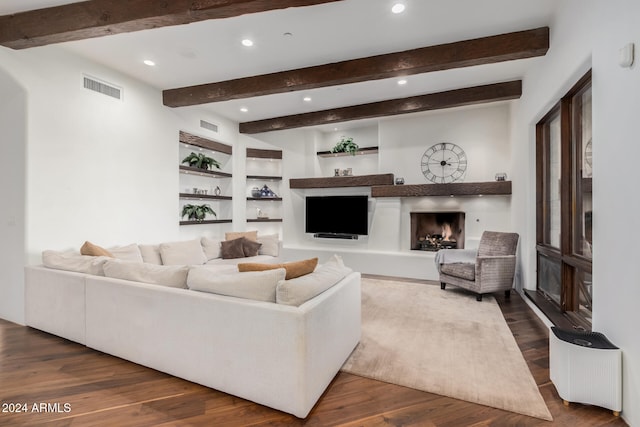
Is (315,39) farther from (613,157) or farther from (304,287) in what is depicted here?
(613,157)

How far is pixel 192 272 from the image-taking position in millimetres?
2332

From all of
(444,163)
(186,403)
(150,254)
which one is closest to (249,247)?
(150,254)

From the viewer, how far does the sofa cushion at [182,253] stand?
4.38m

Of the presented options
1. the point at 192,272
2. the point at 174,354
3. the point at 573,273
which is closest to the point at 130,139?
the point at 192,272

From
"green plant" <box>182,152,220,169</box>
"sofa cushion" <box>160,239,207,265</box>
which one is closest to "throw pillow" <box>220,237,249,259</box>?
"sofa cushion" <box>160,239,207,265</box>

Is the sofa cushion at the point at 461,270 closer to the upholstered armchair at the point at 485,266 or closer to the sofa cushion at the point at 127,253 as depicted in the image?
the upholstered armchair at the point at 485,266

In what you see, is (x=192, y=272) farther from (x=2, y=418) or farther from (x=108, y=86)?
(x=108, y=86)

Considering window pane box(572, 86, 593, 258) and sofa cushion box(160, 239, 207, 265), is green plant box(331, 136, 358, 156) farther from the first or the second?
window pane box(572, 86, 593, 258)

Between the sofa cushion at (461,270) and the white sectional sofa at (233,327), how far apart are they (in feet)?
7.66

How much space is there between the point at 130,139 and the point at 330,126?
3.93 meters

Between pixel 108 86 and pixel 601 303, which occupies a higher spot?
pixel 108 86

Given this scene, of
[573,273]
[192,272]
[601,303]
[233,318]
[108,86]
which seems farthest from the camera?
[108,86]

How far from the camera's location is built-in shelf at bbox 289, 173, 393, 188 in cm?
598

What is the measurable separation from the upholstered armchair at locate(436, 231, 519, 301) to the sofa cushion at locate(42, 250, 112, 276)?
438 centimetres
